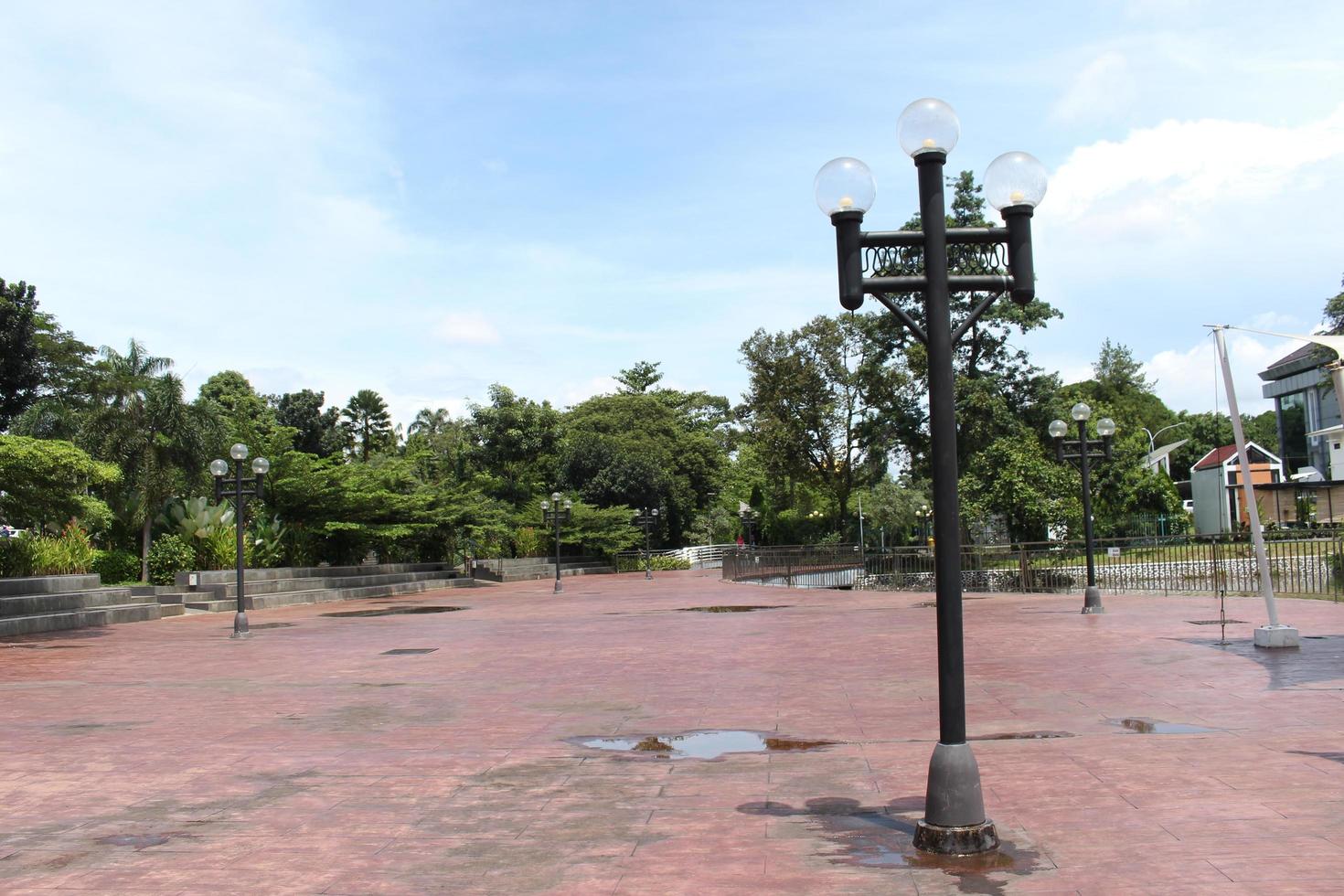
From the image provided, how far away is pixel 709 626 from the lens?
21.3 metres

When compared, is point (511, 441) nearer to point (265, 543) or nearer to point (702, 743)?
point (265, 543)

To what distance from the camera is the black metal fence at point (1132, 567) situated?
27.9 metres

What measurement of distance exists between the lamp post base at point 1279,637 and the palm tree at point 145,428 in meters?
28.2

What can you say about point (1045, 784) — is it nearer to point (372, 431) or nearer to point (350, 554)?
point (350, 554)

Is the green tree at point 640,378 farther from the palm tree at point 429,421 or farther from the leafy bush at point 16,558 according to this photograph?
the leafy bush at point 16,558

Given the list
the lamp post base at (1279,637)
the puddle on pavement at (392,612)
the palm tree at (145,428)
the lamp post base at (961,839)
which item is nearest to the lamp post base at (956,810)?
the lamp post base at (961,839)

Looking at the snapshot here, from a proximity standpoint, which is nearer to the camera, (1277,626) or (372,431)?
(1277,626)

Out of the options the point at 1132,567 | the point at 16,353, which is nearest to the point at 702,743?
the point at 16,353

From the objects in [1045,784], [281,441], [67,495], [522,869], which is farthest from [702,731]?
[281,441]

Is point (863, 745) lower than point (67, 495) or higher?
lower

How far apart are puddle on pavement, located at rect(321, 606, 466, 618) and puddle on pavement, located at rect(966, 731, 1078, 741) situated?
69.8 ft

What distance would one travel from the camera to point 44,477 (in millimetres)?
20344

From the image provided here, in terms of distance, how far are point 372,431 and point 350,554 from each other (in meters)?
32.1

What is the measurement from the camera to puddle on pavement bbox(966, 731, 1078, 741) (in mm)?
8867
